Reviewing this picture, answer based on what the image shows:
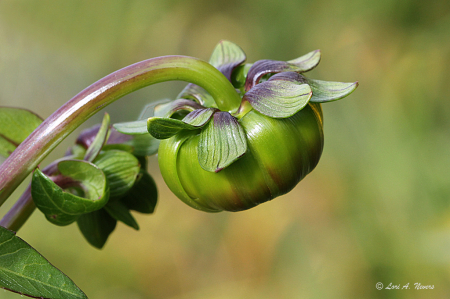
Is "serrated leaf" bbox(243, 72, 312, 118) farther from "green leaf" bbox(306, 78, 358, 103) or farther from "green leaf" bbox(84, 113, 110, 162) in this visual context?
"green leaf" bbox(84, 113, 110, 162)

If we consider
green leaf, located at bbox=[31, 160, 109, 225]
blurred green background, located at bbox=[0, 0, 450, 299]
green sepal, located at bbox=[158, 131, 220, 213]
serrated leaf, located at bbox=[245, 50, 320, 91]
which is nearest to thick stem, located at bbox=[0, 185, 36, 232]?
green leaf, located at bbox=[31, 160, 109, 225]

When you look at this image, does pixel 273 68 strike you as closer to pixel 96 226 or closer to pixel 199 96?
pixel 199 96

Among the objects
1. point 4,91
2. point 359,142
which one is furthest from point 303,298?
point 4,91

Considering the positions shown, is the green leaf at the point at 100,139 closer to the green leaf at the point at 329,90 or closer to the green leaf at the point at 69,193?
the green leaf at the point at 69,193

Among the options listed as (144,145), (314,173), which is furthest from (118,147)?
(314,173)

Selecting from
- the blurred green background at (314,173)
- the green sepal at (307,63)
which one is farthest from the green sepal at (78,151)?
the blurred green background at (314,173)

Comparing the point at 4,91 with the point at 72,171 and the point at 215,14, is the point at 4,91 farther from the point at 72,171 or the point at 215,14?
the point at 72,171
